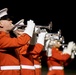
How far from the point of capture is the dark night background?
12.0 metres

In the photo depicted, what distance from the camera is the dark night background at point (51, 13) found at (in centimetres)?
1197

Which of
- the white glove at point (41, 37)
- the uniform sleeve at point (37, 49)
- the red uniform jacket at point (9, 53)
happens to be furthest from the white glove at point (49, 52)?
the red uniform jacket at point (9, 53)

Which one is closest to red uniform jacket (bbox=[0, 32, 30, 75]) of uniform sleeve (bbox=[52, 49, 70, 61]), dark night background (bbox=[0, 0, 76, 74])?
uniform sleeve (bbox=[52, 49, 70, 61])

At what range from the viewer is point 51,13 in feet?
44.2

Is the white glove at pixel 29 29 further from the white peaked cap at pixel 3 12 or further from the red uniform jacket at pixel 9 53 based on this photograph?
the white peaked cap at pixel 3 12

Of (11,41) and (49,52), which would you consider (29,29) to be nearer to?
(11,41)

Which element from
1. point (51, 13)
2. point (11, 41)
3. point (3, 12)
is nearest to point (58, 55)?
point (3, 12)

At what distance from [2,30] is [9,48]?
0.22 metres

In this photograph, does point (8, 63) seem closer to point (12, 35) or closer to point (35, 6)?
point (12, 35)

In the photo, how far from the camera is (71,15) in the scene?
14492 millimetres

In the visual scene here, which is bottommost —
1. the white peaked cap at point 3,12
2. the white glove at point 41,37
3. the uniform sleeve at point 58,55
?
the uniform sleeve at point 58,55

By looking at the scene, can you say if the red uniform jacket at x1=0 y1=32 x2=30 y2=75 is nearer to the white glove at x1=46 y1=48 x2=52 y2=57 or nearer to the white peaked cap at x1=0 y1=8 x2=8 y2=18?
the white peaked cap at x1=0 y1=8 x2=8 y2=18

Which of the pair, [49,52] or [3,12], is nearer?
[3,12]

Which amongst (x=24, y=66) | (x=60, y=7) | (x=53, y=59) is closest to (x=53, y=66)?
(x=53, y=59)
